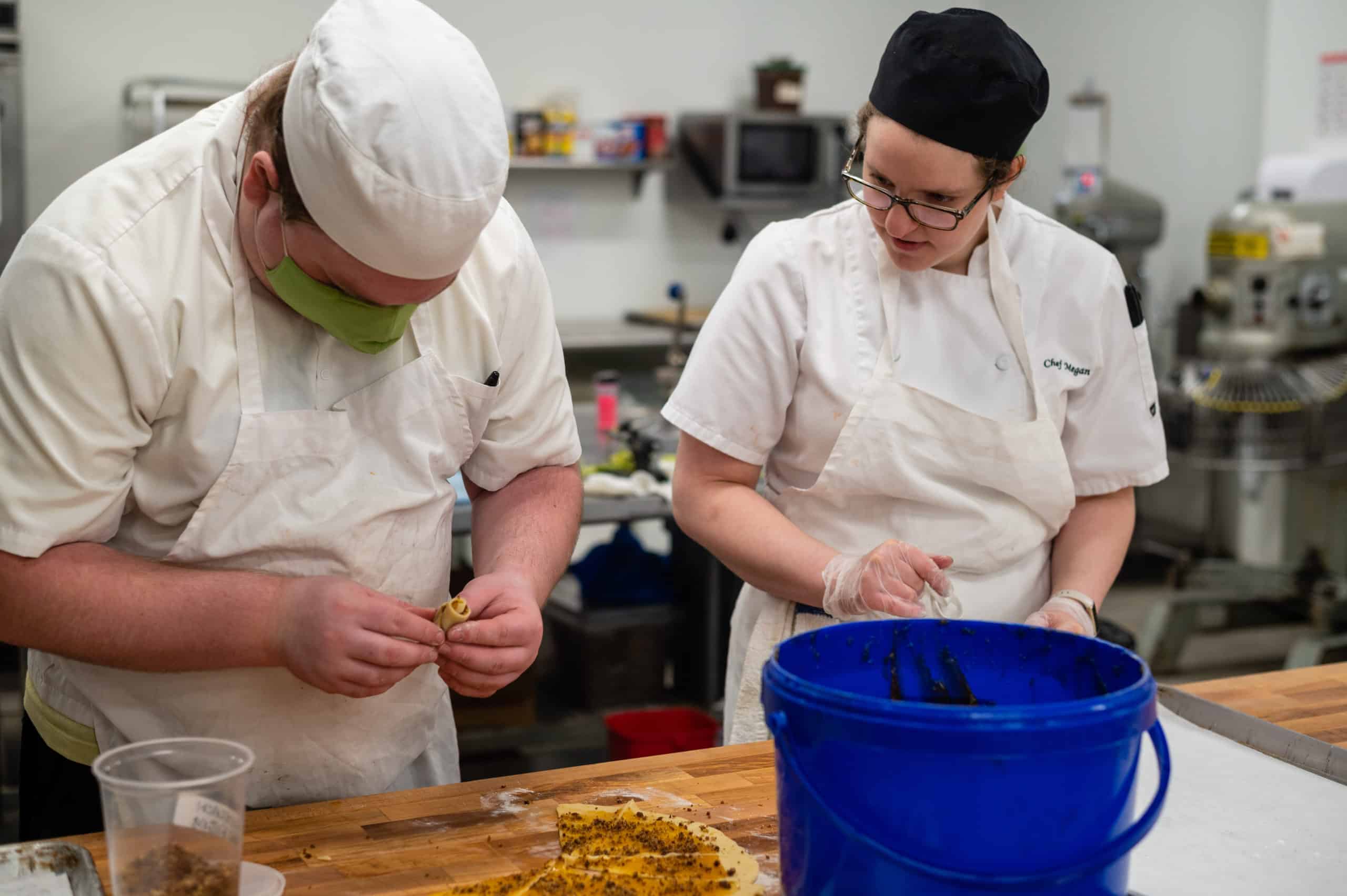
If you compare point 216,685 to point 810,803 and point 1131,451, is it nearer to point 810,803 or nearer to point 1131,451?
point 810,803

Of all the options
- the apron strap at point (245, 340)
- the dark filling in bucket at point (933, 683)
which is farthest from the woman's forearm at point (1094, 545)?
the apron strap at point (245, 340)

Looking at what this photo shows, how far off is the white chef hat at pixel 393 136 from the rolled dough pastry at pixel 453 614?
1.09 feet

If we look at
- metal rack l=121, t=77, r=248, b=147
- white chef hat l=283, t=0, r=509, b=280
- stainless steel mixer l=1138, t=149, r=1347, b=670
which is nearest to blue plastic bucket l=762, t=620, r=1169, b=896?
white chef hat l=283, t=0, r=509, b=280

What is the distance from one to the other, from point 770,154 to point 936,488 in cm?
460

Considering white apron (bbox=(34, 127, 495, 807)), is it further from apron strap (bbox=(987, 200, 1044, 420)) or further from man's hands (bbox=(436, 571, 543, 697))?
apron strap (bbox=(987, 200, 1044, 420))

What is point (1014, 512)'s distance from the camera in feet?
5.82

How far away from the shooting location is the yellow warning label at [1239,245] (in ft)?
13.9

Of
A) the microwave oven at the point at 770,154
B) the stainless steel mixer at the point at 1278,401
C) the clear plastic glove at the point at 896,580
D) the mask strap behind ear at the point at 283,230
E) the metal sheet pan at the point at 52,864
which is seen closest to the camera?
the metal sheet pan at the point at 52,864

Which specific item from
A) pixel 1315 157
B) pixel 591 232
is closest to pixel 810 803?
pixel 1315 157

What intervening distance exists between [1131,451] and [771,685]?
3.28ft

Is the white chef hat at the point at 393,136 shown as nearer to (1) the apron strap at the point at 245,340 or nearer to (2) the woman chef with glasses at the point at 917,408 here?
(1) the apron strap at the point at 245,340

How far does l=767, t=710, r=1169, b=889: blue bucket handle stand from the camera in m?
0.92

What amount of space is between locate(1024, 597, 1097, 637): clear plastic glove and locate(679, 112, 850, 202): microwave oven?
4553mm

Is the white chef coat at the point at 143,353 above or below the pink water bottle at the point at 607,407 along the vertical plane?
above
